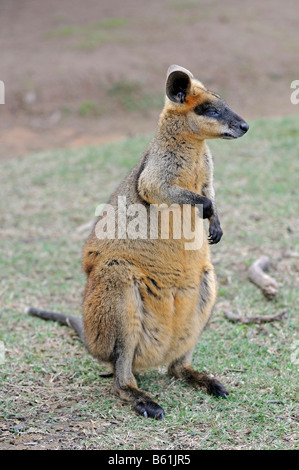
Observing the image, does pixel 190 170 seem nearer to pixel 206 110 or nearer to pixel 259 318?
pixel 206 110

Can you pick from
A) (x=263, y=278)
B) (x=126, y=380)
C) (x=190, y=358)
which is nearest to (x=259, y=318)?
(x=263, y=278)

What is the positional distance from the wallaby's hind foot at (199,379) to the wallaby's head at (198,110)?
1.41 metres

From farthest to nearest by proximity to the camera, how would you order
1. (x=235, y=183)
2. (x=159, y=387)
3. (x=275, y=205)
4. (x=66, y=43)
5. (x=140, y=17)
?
(x=140, y=17) < (x=66, y=43) < (x=235, y=183) < (x=275, y=205) < (x=159, y=387)

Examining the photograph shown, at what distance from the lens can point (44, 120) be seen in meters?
11.6

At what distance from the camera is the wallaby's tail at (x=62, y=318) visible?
181 inches

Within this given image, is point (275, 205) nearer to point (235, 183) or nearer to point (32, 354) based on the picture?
point (235, 183)

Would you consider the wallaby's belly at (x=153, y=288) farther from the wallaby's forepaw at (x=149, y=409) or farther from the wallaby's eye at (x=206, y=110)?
the wallaby's eye at (x=206, y=110)

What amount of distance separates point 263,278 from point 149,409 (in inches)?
80.3

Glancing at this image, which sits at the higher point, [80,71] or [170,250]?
[80,71]

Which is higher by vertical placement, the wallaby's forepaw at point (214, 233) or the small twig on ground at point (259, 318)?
the wallaby's forepaw at point (214, 233)

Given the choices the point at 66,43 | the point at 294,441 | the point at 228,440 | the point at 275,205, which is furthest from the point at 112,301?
the point at 66,43

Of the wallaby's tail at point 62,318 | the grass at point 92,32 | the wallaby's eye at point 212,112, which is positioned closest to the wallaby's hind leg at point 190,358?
the wallaby's tail at point 62,318

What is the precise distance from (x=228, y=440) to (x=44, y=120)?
9213mm

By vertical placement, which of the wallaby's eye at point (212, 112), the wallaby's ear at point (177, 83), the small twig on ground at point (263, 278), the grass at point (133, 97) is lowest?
the small twig on ground at point (263, 278)
